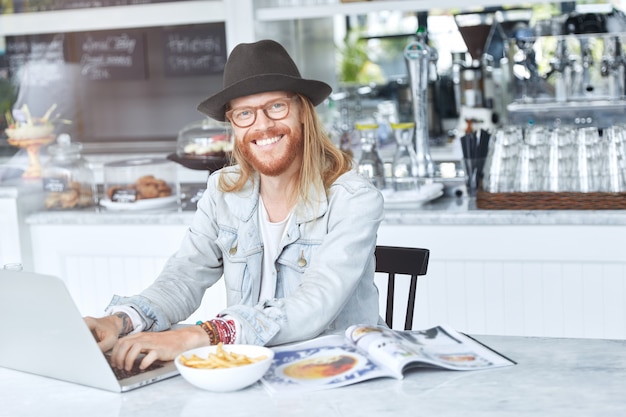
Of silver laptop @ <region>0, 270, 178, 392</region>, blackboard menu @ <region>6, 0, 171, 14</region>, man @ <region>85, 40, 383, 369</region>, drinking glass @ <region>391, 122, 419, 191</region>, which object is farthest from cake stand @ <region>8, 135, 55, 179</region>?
silver laptop @ <region>0, 270, 178, 392</region>

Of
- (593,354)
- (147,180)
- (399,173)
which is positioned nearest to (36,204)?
(147,180)

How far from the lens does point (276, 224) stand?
2.28 m

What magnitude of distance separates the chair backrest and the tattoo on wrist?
67 cm

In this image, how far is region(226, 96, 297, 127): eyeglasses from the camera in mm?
2166

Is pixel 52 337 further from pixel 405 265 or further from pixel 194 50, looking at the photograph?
pixel 194 50

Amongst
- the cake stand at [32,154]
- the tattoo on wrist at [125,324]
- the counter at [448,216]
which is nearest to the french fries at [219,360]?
the tattoo on wrist at [125,324]

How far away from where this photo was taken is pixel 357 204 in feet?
7.04

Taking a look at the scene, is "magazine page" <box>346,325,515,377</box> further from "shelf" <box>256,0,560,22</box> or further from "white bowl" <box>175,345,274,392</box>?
"shelf" <box>256,0,560,22</box>

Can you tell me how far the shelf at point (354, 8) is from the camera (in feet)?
13.2

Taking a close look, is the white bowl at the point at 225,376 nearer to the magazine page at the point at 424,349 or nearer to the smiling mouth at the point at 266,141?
the magazine page at the point at 424,349

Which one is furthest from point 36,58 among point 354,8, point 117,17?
point 354,8

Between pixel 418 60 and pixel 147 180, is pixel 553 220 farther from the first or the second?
pixel 147 180

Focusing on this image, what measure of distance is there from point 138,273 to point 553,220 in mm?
1533

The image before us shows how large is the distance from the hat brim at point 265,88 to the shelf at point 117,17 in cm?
288
